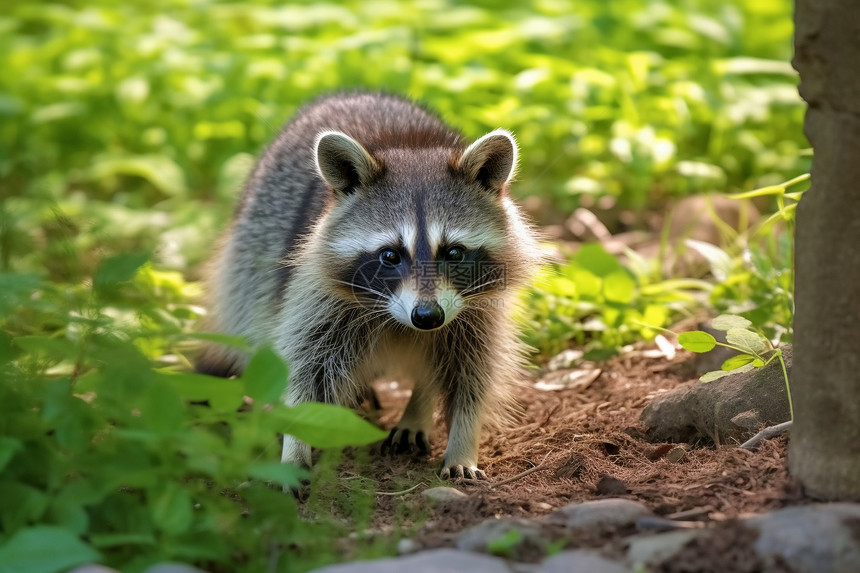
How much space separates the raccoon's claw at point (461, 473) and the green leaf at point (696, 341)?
0.90 metres

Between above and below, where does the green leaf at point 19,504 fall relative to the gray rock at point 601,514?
above

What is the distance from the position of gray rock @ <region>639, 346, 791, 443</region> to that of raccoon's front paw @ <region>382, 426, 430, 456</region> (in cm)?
90

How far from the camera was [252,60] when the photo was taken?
6.94m

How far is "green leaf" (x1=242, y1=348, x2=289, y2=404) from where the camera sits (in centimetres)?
253

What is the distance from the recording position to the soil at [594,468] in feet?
8.60

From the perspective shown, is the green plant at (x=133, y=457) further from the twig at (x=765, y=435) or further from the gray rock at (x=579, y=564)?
the twig at (x=765, y=435)

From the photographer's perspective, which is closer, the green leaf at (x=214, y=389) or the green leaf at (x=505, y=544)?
the green leaf at (x=505, y=544)

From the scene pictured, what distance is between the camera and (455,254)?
11.8ft

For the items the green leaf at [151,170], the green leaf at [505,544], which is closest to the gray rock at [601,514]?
the green leaf at [505,544]

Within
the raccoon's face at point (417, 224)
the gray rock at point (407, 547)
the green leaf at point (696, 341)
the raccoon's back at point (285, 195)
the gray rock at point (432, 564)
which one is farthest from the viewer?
the raccoon's back at point (285, 195)

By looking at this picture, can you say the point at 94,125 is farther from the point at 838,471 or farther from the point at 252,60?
the point at 838,471

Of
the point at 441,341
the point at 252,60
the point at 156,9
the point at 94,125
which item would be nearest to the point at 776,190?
the point at 441,341

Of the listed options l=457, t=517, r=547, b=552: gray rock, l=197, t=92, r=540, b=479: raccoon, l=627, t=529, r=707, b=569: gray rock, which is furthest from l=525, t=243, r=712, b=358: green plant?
l=627, t=529, r=707, b=569: gray rock

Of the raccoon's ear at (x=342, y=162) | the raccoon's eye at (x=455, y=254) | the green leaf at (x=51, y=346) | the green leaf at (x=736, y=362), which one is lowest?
the green leaf at (x=736, y=362)
